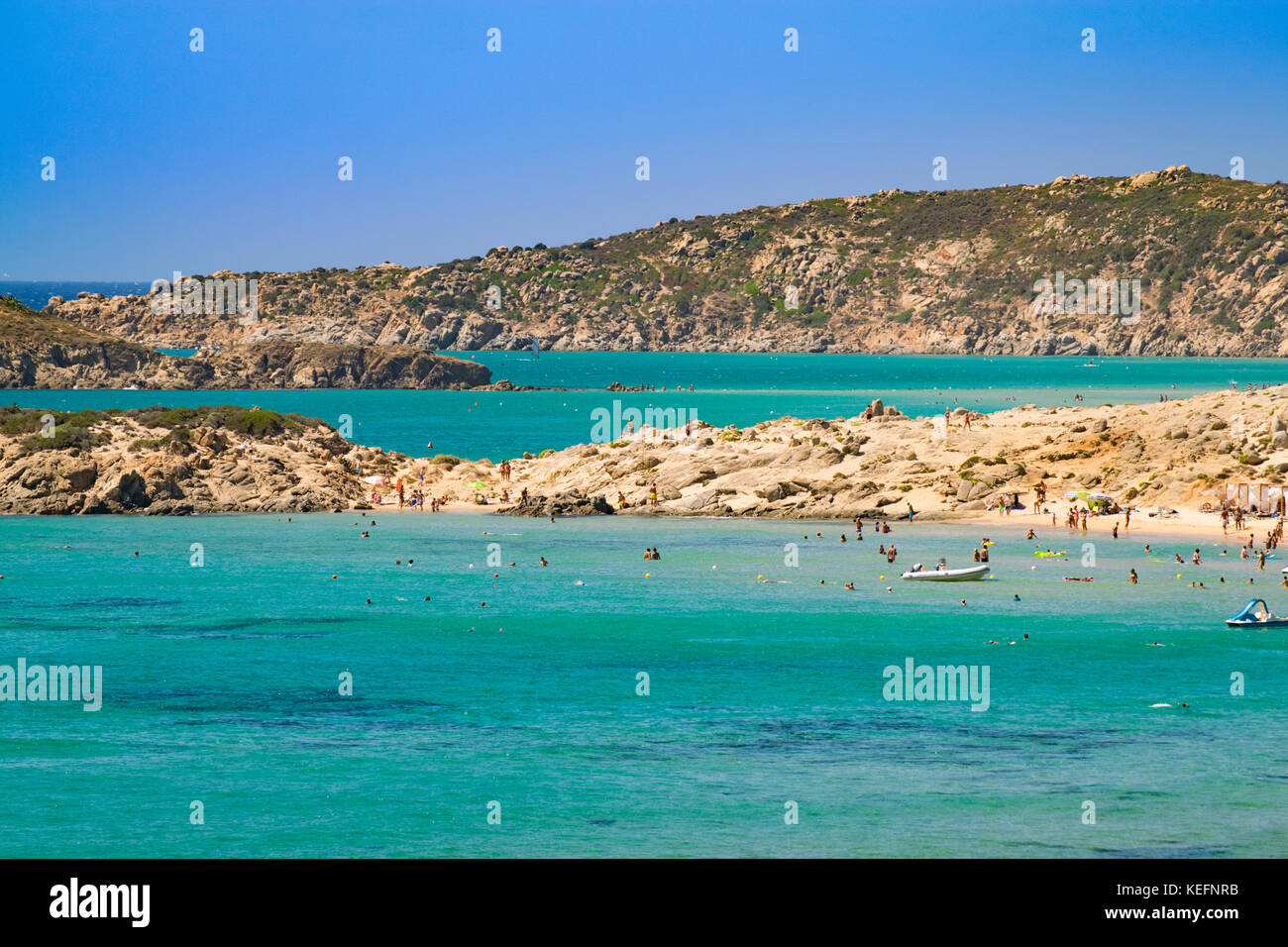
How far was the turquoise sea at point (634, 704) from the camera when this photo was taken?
36.3 m

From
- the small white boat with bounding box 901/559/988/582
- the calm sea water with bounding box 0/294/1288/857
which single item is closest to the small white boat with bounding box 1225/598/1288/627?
the calm sea water with bounding box 0/294/1288/857

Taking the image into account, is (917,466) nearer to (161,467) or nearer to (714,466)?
(714,466)

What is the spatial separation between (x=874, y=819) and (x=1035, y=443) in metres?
69.9

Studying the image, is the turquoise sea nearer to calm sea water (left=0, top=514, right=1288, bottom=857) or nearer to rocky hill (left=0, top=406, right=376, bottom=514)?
calm sea water (left=0, top=514, right=1288, bottom=857)

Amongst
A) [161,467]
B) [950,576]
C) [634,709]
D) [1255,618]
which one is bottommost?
[634,709]

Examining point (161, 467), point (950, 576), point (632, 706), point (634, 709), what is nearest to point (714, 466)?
point (950, 576)

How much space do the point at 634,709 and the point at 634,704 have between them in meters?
0.78

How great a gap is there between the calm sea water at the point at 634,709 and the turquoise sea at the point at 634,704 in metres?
0.18

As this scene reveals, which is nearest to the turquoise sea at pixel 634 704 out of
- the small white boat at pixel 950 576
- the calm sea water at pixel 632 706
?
the calm sea water at pixel 632 706

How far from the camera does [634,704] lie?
4981cm
